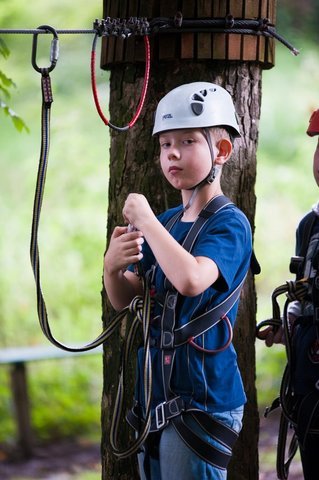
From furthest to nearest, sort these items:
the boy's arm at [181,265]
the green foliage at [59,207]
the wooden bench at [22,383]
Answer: the green foliage at [59,207] → the wooden bench at [22,383] → the boy's arm at [181,265]

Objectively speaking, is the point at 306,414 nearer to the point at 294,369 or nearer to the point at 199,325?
the point at 294,369

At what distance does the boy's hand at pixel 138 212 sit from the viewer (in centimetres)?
283

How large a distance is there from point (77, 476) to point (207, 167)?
4.21m

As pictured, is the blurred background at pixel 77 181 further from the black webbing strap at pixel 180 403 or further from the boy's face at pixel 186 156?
the boy's face at pixel 186 156

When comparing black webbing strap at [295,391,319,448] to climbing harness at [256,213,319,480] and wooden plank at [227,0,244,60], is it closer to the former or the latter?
climbing harness at [256,213,319,480]

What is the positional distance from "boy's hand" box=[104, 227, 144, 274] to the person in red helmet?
2.02ft

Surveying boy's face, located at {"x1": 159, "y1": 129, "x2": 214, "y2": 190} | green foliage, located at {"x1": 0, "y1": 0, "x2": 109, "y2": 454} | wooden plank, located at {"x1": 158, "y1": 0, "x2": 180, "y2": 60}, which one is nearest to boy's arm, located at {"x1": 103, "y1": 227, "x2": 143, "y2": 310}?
boy's face, located at {"x1": 159, "y1": 129, "x2": 214, "y2": 190}

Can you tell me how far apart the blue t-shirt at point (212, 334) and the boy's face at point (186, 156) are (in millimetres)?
142

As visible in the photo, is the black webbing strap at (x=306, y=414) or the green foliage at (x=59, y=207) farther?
the green foliage at (x=59, y=207)

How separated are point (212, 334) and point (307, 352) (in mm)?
443

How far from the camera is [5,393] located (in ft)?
25.7

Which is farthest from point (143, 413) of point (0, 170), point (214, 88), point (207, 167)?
point (0, 170)

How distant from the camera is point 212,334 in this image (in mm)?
2895

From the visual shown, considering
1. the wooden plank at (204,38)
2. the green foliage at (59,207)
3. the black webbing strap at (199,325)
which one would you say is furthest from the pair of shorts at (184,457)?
the green foliage at (59,207)
